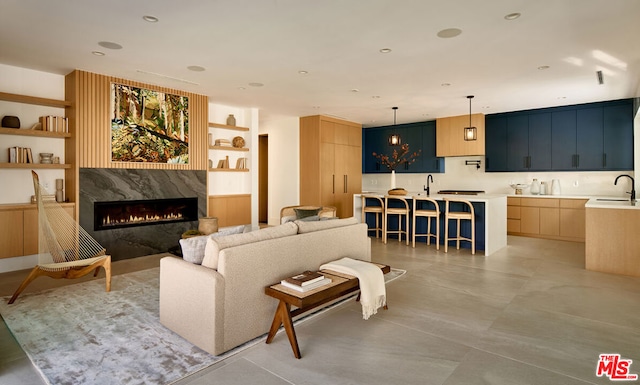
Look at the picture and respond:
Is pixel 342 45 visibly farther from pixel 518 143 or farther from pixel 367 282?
pixel 518 143

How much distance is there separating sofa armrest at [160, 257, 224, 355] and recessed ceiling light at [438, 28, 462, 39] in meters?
3.23

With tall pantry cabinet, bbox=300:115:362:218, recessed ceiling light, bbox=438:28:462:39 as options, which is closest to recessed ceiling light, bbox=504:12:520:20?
recessed ceiling light, bbox=438:28:462:39

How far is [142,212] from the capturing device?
611 cm

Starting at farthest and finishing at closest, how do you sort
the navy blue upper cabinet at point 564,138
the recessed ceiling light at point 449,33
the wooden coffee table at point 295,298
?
the navy blue upper cabinet at point 564,138, the recessed ceiling light at point 449,33, the wooden coffee table at point 295,298

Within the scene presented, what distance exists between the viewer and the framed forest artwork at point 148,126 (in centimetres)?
563

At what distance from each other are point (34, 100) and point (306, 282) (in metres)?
5.00

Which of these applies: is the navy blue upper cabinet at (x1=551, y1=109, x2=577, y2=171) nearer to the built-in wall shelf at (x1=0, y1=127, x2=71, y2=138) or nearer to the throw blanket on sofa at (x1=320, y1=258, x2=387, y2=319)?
the throw blanket on sofa at (x1=320, y1=258, x2=387, y2=319)

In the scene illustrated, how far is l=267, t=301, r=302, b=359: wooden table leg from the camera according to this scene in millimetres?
2561

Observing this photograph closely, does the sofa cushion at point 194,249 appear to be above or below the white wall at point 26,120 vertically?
below

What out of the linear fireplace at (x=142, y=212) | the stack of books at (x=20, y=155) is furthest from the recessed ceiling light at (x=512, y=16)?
the stack of books at (x=20, y=155)

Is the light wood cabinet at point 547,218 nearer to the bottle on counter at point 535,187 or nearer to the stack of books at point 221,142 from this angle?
the bottle on counter at point 535,187

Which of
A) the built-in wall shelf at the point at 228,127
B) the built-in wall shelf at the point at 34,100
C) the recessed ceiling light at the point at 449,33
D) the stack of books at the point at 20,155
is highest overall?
the recessed ceiling light at the point at 449,33

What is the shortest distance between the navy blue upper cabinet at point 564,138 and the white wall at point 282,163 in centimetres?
467

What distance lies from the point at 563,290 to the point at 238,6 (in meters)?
4.59
